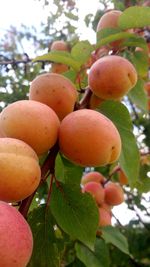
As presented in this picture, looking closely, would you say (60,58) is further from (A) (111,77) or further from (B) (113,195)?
(B) (113,195)

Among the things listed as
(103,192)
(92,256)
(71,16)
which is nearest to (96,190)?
(103,192)

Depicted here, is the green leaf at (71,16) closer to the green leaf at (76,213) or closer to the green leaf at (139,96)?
the green leaf at (139,96)

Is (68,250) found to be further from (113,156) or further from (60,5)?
(60,5)

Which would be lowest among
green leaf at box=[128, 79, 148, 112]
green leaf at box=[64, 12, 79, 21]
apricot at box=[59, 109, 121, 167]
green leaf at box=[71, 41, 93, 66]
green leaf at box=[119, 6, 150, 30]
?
green leaf at box=[128, 79, 148, 112]

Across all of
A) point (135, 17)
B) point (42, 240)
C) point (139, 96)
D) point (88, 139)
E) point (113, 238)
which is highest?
point (135, 17)

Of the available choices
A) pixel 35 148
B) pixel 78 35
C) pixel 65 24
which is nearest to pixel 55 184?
pixel 35 148

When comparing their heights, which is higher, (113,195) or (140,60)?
(140,60)

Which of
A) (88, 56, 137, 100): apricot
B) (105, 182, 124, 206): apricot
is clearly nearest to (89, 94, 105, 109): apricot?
(88, 56, 137, 100): apricot

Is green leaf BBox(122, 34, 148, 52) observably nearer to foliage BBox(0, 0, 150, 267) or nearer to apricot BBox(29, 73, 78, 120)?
foliage BBox(0, 0, 150, 267)
